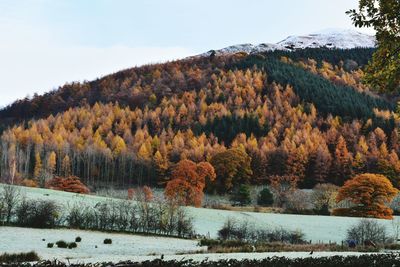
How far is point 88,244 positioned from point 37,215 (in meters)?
14.3

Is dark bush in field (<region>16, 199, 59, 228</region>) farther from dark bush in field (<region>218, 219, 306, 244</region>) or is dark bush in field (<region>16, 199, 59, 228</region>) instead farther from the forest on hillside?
the forest on hillside

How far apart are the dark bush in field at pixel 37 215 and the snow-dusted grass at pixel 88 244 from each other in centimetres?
252

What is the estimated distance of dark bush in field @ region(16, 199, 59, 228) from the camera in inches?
2122

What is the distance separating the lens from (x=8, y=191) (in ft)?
200

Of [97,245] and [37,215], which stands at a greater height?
[37,215]

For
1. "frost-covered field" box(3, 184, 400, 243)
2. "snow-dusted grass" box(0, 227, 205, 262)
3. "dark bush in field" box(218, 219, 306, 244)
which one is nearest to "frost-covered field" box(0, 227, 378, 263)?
"snow-dusted grass" box(0, 227, 205, 262)

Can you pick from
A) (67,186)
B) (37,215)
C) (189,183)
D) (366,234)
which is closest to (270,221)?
(366,234)

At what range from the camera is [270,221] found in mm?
70812

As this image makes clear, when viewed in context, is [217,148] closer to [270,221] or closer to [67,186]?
[67,186]

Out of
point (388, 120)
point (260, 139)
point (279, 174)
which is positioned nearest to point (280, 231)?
point (279, 174)

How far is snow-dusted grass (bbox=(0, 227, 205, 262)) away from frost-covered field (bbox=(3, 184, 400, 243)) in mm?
13464

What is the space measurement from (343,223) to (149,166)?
87.8 meters

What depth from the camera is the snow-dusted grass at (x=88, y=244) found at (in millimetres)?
35378

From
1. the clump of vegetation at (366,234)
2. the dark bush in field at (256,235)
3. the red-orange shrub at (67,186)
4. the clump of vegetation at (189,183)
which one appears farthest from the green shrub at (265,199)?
the dark bush in field at (256,235)
